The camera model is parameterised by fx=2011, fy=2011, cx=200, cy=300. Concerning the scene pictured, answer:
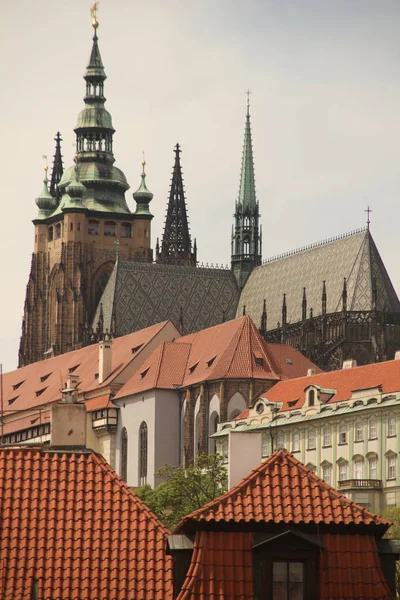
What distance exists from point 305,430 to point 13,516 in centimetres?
7796

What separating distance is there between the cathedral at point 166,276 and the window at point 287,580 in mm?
105434

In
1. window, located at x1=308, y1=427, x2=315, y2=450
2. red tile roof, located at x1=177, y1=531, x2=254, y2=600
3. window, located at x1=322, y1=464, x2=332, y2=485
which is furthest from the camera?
window, located at x1=308, y1=427, x2=315, y2=450

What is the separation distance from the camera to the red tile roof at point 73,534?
30969 millimetres

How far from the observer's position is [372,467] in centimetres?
10194

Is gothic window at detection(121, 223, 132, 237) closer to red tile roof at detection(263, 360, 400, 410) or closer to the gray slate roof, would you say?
the gray slate roof

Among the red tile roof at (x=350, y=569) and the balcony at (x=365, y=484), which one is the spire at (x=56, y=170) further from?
the red tile roof at (x=350, y=569)

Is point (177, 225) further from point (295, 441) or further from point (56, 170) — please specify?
point (295, 441)

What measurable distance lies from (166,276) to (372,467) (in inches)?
2494

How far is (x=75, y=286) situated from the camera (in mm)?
169750

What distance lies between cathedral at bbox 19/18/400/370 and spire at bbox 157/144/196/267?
0.09 metres

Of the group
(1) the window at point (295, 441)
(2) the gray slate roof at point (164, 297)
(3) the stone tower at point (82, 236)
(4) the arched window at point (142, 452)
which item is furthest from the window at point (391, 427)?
(3) the stone tower at point (82, 236)

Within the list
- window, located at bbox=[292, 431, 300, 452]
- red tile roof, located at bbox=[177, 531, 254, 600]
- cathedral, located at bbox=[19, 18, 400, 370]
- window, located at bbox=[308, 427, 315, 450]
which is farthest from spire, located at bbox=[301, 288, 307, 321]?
red tile roof, located at bbox=[177, 531, 254, 600]

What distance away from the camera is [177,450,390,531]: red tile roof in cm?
3055

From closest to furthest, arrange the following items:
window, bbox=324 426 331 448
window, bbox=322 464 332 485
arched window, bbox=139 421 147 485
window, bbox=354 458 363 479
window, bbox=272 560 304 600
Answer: window, bbox=272 560 304 600
window, bbox=354 458 363 479
window, bbox=322 464 332 485
window, bbox=324 426 331 448
arched window, bbox=139 421 147 485
